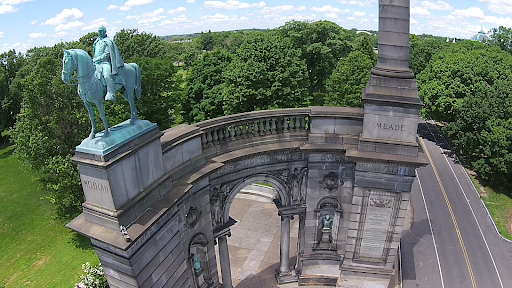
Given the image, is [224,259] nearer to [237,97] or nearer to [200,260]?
[200,260]

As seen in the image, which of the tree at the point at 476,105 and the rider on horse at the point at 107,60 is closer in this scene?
the rider on horse at the point at 107,60

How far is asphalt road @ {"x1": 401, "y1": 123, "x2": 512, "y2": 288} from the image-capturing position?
24.9 meters

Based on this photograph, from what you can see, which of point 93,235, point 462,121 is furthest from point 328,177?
point 462,121

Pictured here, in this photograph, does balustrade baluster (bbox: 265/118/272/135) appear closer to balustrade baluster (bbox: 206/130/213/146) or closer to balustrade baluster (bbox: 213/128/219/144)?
balustrade baluster (bbox: 213/128/219/144)

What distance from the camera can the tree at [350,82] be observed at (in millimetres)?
43938

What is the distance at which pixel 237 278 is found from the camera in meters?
23.1

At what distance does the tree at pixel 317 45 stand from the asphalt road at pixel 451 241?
3184 centimetres

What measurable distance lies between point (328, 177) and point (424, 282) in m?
12.4

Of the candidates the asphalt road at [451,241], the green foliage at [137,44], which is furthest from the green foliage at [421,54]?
the green foliage at [137,44]

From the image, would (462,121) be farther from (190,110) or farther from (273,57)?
(190,110)

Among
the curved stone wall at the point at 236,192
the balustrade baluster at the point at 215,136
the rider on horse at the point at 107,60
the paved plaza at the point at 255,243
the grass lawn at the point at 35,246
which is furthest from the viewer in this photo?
the grass lawn at the point at 35,246

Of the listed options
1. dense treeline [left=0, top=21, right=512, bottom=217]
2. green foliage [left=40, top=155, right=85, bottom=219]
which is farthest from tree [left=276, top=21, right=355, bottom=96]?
green foliage [left=40, top=155, right=85, bottom=219]

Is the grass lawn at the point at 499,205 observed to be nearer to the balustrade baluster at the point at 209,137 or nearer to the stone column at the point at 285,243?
the stone column at the point at 285,243

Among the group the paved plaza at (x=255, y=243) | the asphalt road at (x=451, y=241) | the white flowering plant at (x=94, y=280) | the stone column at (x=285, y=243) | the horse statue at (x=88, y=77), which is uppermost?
the horse statue at (x=88, y=77)
